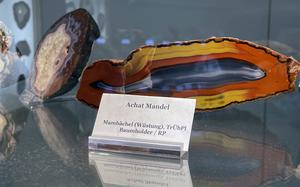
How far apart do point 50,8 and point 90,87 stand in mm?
403

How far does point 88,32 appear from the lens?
843 millimetres

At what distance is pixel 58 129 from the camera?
78cm

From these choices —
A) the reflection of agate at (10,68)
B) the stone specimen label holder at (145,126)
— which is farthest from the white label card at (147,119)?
the reflection of agate at (10,68)

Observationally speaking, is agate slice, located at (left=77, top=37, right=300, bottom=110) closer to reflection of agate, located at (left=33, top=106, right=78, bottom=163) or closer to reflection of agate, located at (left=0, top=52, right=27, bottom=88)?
reflection of agate, located at (left=33, top=106, right=78, bottom=163)

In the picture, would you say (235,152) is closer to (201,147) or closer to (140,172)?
(201,147)

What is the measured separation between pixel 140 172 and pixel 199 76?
0.94 feet

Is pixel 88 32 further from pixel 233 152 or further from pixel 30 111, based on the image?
pixel 233 152

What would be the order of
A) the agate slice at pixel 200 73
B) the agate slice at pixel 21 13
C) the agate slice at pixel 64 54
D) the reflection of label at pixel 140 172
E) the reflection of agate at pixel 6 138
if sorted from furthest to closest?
1. the agate slice at pixel 21 13
2. the agate slice at pixel 64 54
3. the agate slice at pixel 200 73
4. the reflection of agate at pixel 6 138
5. the reflection of label at pixel 140 172

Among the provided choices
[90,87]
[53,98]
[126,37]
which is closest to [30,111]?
[53,98]

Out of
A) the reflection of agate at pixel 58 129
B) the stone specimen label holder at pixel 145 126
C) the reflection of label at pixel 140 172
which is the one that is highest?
the stone specimen label holder at pixel 145 126

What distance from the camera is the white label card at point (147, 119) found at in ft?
1.93

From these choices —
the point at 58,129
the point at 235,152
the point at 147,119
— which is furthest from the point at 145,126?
the point at 58,129

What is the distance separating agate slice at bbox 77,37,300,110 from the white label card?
0.17 m

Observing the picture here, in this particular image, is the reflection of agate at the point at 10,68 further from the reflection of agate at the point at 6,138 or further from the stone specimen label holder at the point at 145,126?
the stone specimen label holder at the point at 145,126
